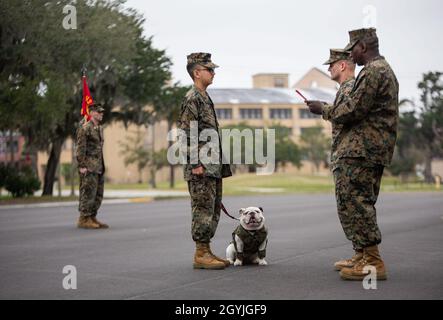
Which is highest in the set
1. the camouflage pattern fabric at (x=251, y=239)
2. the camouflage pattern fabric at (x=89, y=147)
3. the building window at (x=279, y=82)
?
the building window at (x=279, y=82)

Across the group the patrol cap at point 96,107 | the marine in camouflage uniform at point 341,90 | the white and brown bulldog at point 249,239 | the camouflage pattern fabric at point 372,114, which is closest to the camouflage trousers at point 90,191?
the patrol cap at point 96,107

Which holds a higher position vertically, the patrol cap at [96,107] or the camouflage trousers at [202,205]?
the patrol cap at [96,107]

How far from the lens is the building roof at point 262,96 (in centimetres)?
9806

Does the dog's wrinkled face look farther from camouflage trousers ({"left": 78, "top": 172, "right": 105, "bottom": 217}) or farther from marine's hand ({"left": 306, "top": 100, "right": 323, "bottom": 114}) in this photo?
camouflage trousers ({"left": 78, "top": 172, "right": 105, "bottom": 217})

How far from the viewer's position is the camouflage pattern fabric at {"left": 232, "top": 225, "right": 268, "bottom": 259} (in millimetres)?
7352

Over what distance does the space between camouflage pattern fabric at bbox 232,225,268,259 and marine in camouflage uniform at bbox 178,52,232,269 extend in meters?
0.27

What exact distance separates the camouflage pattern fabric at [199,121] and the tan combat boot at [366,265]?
5.98 ft

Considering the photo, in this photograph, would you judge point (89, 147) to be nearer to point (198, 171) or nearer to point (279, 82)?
point (198, 171)

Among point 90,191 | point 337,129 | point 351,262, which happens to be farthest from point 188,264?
point 90,191

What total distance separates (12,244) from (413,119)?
51248mm

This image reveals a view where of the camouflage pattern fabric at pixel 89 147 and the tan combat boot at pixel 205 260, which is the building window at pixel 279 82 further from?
the tan combat boot at pixel 205 260

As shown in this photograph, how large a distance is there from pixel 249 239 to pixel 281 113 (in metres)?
93.1

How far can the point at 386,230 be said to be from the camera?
12.5m
